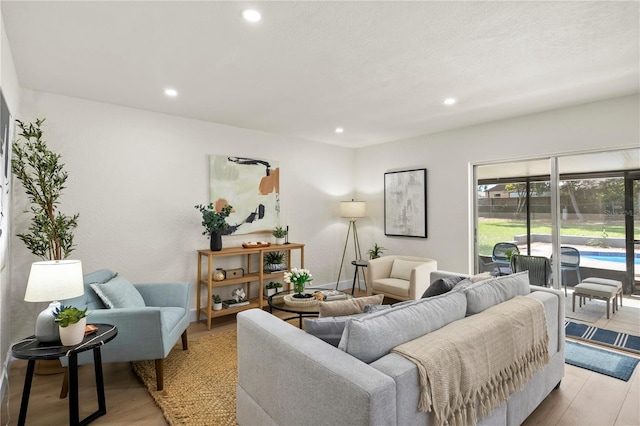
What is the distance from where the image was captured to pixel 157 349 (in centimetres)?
241

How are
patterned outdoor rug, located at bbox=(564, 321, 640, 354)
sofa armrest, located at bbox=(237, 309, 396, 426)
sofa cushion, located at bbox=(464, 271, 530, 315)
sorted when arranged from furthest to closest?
patterned outdoor rug, located at bbox=(564, 321, 640, 354) < sofa cushion, located at bbox=(464, 271, 530, 315) < sofa armrest, located at bbox=(237, 309, 396, 426)

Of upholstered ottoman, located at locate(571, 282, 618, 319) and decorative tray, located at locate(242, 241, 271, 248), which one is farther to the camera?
decorative tray, located at locate(242, 241, 271, 248)

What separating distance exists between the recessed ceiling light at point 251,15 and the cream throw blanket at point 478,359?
1.98 metres

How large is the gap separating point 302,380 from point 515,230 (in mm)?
3730

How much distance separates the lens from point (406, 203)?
508 centimetres

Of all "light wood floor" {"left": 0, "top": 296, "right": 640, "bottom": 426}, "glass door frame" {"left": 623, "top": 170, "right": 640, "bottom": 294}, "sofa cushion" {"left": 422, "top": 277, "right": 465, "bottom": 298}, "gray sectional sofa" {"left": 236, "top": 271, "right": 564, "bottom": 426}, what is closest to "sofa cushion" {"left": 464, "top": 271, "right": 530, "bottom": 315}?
"gray sectional sofa" {"left": 236, "top": 271, "right": 564, "bottom": 426}

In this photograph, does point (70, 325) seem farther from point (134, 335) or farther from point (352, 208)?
point (352, 208)

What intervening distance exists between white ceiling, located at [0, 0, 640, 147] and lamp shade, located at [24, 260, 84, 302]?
1.52 m

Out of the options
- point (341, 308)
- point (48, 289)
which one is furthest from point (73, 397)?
point (341, 308)

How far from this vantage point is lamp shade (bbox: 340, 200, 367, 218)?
5.38 m

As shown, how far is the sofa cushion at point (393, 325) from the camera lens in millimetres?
1463

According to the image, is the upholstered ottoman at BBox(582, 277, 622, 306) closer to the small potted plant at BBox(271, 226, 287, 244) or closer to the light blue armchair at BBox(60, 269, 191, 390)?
the small potted plant at BBox(271, 226, 287, 244)

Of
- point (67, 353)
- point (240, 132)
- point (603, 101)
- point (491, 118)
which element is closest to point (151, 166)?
point (240, 132)

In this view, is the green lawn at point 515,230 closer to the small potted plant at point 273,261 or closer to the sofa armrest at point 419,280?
the sofa armrest at point 419,280
